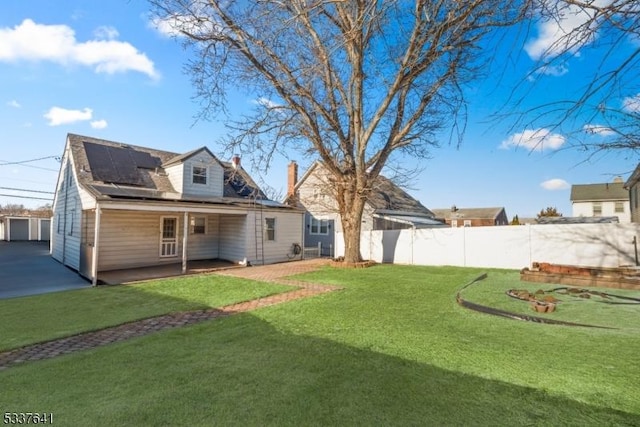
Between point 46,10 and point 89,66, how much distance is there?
491 cm

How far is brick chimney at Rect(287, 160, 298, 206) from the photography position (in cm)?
2383

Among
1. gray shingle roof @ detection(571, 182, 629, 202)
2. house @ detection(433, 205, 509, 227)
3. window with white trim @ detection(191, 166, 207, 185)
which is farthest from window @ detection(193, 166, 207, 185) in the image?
gray shingle roof @ detection(571, 182, 629, 202)

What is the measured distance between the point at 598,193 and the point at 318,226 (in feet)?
92.2

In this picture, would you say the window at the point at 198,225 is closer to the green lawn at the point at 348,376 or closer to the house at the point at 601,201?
the green lawn at the point at 348,376

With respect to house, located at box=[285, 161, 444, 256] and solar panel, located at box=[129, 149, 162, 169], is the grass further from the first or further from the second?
house, located at box=[285, 161, 444, 256]

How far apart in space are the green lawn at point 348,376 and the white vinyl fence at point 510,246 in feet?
28.0

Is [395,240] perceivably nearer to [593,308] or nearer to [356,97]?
[356,97]

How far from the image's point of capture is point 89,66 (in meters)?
11.9

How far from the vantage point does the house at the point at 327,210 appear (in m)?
20.8

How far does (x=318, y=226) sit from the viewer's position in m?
22.4

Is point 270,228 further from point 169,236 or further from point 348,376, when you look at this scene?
point 348,376

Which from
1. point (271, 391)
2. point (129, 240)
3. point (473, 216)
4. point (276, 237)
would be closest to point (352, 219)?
point (276, 237)

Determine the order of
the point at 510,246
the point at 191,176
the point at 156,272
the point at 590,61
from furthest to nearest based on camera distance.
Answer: the point at 191,176, the point at 510,246, the point at 156,272, the point at 590,61

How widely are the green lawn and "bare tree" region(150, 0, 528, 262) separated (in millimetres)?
5996
